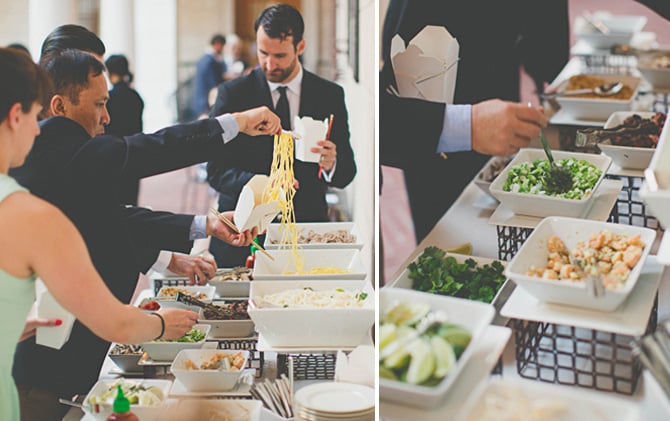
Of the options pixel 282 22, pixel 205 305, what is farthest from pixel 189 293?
pixel 282 22

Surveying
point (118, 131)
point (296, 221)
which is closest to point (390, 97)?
point (296, 221)

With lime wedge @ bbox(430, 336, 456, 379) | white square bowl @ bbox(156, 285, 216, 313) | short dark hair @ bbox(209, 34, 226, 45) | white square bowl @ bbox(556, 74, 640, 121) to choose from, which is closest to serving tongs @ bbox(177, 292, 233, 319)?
white square bowl @ bbox(156, 285, 216, 313)

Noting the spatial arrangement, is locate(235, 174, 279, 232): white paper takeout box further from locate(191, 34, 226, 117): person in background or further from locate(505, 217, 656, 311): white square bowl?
locate(505, 217, 656, 311): white square bowl

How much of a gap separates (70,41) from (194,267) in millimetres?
660

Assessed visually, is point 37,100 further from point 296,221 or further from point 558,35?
point 558,35

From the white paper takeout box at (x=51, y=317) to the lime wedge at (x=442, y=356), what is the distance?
0.79 metres

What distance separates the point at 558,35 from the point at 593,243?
502mm

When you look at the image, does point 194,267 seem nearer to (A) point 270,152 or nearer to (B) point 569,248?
(A) point 270,152

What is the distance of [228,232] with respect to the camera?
87.4 inches

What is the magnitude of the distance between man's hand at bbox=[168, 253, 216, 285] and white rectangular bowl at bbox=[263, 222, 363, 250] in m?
0.16

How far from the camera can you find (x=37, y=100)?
180 centimetres

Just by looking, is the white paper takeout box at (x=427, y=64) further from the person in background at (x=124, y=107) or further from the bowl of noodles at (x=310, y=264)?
the person in background at (x=124, y=107)

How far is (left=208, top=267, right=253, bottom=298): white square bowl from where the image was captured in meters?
2.28

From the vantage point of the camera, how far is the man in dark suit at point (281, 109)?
7.22 ft
